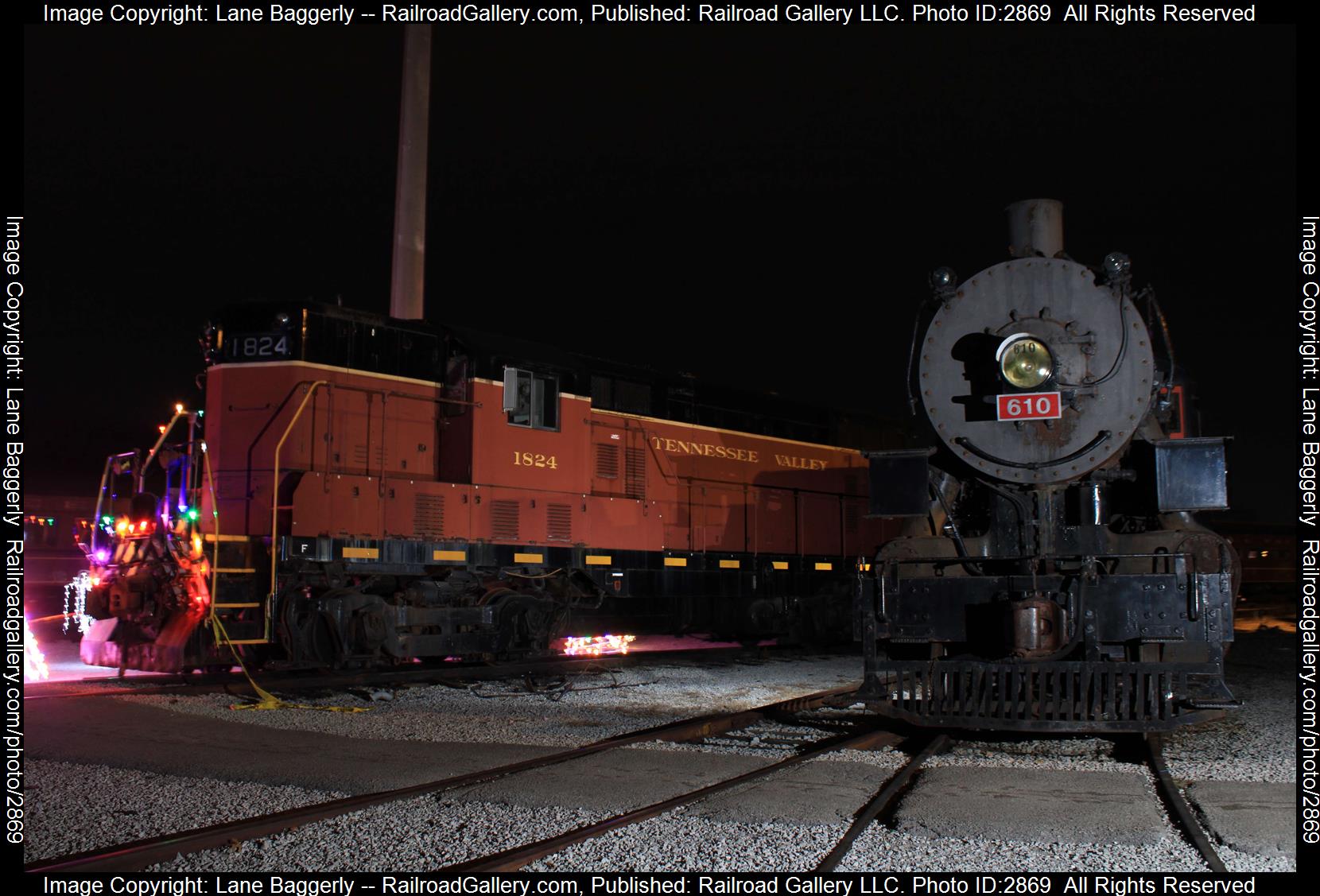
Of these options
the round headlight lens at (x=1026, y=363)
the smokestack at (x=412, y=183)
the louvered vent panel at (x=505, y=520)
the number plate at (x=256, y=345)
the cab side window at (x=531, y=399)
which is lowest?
the louvered vent panel at (x=505, y=520)

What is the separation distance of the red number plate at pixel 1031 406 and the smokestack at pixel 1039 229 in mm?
1131

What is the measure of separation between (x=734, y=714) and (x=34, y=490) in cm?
2940

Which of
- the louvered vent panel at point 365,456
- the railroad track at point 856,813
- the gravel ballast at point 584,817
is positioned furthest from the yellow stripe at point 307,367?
the railroad track at point 856,813

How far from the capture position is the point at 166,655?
10.3 m

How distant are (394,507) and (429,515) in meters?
0.42

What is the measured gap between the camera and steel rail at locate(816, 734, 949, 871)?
434 centimetres

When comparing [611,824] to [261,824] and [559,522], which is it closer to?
[261,824]

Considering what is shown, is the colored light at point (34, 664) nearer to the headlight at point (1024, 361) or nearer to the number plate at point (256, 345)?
the number plate at point (256, 345)

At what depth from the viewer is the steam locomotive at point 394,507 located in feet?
34.7

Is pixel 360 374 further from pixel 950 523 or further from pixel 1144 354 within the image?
pixel 1144 354

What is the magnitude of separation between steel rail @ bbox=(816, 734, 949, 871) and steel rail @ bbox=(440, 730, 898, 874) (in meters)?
0.56

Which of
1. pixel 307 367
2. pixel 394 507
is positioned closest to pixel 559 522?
pixel 394 507

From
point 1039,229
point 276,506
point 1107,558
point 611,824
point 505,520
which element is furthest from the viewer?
point 505,520

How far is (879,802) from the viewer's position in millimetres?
5367
